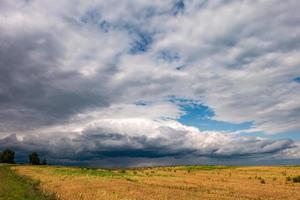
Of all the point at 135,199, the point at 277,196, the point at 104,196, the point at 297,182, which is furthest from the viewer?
the point at 297,182

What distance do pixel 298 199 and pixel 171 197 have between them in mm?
11632

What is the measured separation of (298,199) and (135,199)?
1511 cm

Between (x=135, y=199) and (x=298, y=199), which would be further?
(x=298, y=199)

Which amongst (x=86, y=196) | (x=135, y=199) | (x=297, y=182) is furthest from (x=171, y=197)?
(x=297, y=182)

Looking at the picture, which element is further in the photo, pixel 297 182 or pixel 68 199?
pixel 297 182

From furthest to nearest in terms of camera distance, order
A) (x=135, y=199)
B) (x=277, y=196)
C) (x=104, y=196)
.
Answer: (x=277, y=196) < (x=104, y=196) < (x=135, y=199)

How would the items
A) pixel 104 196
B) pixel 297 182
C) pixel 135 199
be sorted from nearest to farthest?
pixel 135 199 < pixel 104 196 < pixel 297 182

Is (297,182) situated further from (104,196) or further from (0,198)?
(0,198)

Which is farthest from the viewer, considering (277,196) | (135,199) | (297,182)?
(297,182)

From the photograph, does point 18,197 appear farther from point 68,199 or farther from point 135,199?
point 135,199

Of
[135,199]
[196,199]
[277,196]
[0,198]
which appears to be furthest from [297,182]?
[0,198]

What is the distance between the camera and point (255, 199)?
33.2 meters

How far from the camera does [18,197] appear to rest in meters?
34.2

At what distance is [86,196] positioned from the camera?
32562mm
